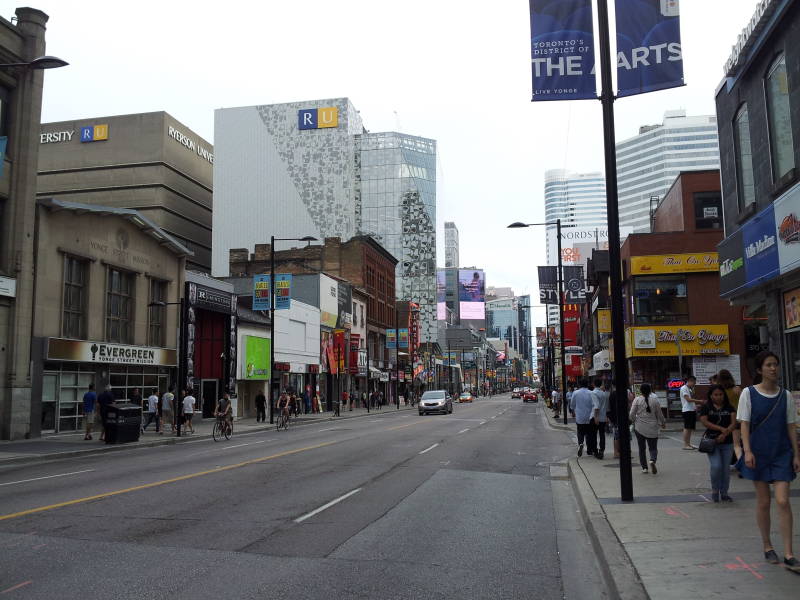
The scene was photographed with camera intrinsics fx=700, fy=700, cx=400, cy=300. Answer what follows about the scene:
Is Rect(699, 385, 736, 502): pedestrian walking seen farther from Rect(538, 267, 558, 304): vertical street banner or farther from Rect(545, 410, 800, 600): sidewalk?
Rect(538, 267, 558, 304): vertical street banner

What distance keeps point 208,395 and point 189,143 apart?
58428mm

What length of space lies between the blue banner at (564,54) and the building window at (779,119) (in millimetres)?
5844

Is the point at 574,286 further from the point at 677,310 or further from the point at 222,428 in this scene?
the point at 222,428

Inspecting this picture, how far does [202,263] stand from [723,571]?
94939 millimetres

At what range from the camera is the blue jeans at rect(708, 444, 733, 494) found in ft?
31.2

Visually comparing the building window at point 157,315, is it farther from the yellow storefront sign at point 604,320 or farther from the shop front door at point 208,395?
the yellow storefront sign at point 604,320

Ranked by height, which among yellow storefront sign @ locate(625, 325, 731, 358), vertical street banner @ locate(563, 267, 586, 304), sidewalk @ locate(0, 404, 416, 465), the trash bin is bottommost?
sidewalk @ locate(0, 404, 416, 465)

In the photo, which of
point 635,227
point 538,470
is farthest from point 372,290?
point 635,227

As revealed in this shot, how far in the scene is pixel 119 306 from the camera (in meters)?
31.3

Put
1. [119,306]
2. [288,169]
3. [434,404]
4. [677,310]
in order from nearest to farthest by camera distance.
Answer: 1. [119,306]
2. [677,310]
3. [434,404]
4. [288,169]

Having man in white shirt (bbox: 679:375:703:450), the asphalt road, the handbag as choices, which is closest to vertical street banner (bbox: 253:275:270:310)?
the asphalt road

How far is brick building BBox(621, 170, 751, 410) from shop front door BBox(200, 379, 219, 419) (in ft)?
73.9

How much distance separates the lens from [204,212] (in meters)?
96.7

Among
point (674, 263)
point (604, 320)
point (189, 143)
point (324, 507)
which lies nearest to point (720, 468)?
point (324, 507)
